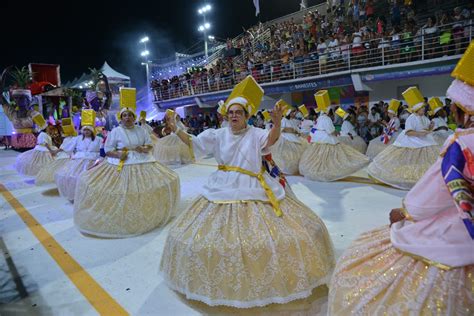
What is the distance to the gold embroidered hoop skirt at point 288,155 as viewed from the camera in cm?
873

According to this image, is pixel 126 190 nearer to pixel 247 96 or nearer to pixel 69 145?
pixel 247 96

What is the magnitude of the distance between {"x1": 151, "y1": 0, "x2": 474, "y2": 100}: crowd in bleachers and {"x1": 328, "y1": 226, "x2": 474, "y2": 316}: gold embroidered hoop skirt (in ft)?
33.5

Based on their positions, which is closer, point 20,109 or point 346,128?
point 346,128

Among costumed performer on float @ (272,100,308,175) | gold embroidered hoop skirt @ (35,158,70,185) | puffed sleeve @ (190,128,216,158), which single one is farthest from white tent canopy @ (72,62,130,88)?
puffed sleeve @ (190,128,216,158)

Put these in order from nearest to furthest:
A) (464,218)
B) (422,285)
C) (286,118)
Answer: (464,218) < (422,285) < (286,118)

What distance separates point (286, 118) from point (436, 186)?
25.7 feet

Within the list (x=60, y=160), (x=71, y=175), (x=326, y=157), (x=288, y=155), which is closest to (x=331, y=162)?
(x=326, y=157)

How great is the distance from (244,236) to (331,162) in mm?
5304

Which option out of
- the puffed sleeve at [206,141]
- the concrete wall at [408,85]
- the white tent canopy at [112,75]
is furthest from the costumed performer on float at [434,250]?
the white tent canopy at [112,75]

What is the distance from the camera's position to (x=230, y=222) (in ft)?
9.67

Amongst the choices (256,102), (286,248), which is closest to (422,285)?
(286,248)

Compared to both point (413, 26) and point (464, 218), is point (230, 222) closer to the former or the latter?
point (464, 218)

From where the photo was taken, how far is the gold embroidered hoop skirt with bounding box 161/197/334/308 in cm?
272

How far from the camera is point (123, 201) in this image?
184 inches
